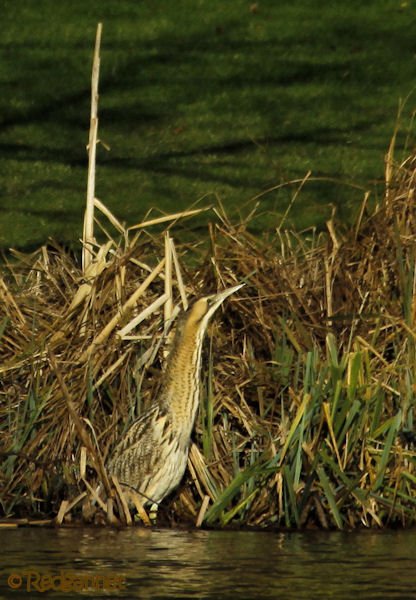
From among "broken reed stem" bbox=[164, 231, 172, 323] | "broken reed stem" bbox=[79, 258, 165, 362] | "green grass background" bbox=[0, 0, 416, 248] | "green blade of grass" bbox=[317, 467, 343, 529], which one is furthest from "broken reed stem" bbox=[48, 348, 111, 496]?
"green grass background" bbox=[0, 0, 416, 248]

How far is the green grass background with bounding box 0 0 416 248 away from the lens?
773 inches

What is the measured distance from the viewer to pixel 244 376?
1023 cm

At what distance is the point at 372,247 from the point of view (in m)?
10.6

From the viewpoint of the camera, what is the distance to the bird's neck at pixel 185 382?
9.69 m

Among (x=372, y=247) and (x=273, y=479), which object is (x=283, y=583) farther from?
(x=372, y=247)

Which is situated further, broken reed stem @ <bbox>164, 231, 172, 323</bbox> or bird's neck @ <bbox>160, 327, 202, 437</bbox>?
broken reed stem @ <bbox>164, 231, 172, 323</bbox>

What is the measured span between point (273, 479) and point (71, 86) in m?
14.9

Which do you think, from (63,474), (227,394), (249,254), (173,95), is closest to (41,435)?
(63,474)

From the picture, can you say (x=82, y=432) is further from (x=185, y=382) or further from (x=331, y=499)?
(x=331, y=499)

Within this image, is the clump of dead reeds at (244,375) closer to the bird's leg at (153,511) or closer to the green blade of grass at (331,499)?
the green blade of grass at (331,499)

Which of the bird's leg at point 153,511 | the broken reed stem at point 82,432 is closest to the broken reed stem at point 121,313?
the broken reed stem at point 82,432

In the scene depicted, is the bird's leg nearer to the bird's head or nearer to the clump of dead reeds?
the clump of dead reeds

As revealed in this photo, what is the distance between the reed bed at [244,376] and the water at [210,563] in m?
0.31

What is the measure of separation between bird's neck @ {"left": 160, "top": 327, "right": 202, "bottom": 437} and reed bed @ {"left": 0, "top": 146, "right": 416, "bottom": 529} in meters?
0.27
